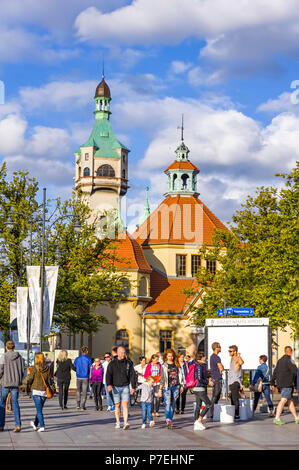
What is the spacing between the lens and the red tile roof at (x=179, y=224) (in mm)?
66062

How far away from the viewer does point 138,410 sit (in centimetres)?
2406

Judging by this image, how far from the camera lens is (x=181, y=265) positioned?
66188 mm

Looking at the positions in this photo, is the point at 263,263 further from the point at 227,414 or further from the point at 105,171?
the point at 105,171

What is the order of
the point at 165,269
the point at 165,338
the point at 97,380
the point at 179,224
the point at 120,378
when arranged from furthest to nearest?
the point at 179,224 < the point at 165,269 < the point at 165,338 < the point at 97,380 < the point at 120,378

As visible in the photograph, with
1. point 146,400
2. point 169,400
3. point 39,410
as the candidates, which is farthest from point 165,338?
point 39,410

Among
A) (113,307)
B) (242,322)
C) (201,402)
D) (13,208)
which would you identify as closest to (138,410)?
(242,322)

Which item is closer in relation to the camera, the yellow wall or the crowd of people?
the crowd of people

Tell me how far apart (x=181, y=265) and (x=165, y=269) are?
1.40 metres

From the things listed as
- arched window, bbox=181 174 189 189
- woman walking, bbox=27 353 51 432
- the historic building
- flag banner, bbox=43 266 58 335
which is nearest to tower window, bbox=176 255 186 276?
the historic building

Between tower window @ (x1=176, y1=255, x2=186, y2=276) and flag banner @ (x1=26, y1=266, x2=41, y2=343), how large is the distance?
36.0m

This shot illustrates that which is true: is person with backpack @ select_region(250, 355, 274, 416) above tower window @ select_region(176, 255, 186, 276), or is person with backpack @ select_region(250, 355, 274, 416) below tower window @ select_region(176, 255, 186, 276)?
below

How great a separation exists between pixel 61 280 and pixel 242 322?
20975 mm

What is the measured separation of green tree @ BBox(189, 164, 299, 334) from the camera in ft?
102

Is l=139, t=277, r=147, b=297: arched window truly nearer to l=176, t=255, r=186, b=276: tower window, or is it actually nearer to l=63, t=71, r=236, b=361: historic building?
l=63, t=71, r=236, b=361: historic building
